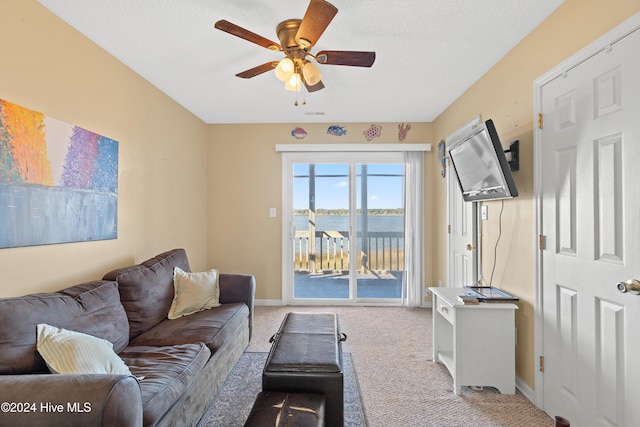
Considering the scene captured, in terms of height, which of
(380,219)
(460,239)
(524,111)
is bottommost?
(460,239)

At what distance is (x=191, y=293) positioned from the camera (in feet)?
8.25

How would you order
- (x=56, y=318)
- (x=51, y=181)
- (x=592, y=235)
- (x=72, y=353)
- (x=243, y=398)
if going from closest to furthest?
(x=72, y=353), (x=56, y=318), (x=592, y=235), (x=51, y=181), (x=243, y=398)

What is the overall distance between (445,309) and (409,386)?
63 cm

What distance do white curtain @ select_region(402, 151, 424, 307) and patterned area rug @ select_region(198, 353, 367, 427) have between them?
1.74 meters

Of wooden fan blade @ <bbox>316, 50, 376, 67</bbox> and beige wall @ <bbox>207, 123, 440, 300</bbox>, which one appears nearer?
wooden fan blade @ <bbox>316, 50, 376, 67</bbox>

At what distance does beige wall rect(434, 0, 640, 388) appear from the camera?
1.66 metres

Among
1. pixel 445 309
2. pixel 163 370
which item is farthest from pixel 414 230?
pixel 163 370

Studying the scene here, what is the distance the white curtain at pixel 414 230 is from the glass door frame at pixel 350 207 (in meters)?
0.16

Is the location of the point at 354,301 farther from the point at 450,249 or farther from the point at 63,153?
the point at 63,153

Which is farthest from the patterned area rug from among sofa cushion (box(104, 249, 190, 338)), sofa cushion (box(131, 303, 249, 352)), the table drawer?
the table drawer

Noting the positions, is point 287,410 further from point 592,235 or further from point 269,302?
point 269,302

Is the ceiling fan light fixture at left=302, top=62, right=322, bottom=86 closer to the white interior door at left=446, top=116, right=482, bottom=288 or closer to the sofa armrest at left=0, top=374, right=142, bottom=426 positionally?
the white interior door at left=446, top=116, right=482, bottom=288

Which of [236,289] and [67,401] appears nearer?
[67,401]

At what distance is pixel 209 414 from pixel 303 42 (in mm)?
2362
